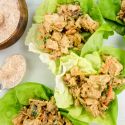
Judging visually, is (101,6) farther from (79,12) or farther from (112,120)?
(112,120)

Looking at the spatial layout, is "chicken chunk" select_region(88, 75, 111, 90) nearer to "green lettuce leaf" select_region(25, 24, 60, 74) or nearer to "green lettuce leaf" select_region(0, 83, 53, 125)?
"green lettuce leaf" select_region(25, 24, 60, 74)

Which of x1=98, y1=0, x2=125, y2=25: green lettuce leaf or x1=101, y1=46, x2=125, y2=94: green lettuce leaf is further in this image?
x1=98, y1=0, x2=125, y2=25: green lettuce leaf

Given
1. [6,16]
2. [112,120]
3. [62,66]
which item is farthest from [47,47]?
[112,120]

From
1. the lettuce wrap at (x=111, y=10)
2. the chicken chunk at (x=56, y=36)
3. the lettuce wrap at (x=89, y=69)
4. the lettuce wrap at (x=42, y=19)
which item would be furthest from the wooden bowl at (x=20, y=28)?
the lettuce wrap at (x=111, y=10)

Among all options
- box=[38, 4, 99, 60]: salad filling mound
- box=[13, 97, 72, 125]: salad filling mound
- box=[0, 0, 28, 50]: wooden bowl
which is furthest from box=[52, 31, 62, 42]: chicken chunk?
box=[13, 97, 72, 125]: salad filling mound

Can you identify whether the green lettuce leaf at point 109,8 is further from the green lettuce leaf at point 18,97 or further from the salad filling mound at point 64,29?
the green lettuce leaf at point 18,97

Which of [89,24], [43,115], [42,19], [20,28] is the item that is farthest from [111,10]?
[43,115]
